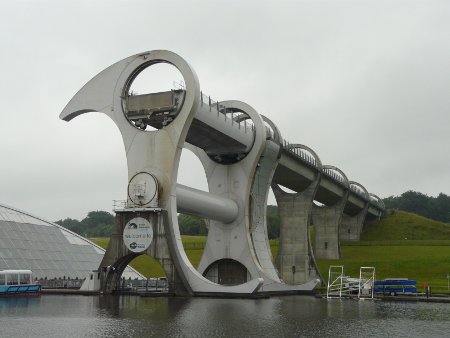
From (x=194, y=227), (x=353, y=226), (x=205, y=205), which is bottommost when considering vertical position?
(x=194, y=227)

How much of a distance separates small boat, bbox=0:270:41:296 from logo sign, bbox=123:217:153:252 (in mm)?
7631

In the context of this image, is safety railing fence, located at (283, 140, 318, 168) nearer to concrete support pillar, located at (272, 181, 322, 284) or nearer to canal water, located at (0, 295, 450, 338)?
concrete support pillar, located at (272, 181, 322, 284)

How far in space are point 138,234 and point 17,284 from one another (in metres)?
9.57

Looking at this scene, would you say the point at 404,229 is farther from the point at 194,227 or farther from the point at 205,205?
the point at 205,205

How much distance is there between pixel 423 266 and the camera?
7888cm

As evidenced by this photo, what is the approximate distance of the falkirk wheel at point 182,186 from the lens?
46.2 metres

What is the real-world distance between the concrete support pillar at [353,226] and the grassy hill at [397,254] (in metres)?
4.18

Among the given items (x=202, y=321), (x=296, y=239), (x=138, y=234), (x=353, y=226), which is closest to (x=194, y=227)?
(x=353, y=226)

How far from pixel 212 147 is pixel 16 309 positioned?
3127 centimetres

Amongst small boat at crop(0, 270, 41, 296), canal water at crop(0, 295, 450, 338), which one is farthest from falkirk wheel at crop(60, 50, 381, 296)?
canal water at crop(0, 295, 450, 338)

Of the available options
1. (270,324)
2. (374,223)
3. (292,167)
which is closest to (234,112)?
(292,167)

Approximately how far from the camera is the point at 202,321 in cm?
2664

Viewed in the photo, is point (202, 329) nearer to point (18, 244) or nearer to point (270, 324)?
point (270, 324)

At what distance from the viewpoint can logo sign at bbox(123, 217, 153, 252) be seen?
46.2 metres
